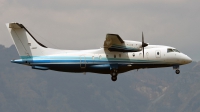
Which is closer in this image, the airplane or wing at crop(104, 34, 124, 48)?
wing at crop(104, 34, 124, 48)

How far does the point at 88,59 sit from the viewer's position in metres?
56.1

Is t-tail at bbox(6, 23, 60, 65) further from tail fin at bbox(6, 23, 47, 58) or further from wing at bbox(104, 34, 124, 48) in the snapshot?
wing at bbox(104, 34, 124, 48)

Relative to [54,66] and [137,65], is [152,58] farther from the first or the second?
[54,66]

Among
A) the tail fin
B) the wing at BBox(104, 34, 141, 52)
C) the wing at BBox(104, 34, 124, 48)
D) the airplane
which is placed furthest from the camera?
the airplane

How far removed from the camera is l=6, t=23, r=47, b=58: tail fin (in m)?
55.7

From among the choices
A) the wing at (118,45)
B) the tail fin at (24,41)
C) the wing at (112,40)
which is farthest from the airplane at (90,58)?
the wing at (112,40)

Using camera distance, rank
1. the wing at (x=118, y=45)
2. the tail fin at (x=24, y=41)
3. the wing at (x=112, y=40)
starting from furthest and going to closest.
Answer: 1. the tail fin at (x=24, y=41)
2. the wing at (x=118, y=45)
3. the wing at (x=112, y=40)

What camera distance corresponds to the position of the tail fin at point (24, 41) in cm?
5571

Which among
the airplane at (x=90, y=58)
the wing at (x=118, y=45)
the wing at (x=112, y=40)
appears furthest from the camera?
the airplane at (x=90, y=58)

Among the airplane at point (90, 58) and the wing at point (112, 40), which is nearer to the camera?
the wing at point (112, 40)

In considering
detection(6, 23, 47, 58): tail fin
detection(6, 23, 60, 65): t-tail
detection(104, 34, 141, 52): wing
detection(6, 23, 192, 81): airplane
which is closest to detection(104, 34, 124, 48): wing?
detection(104, 34, 141, 52): wing

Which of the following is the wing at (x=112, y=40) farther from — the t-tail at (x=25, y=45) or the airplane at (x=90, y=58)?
the t-tail at (x=25, y=45)

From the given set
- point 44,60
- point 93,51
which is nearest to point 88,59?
point 93,51

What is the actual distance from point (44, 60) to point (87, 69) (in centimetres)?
487
